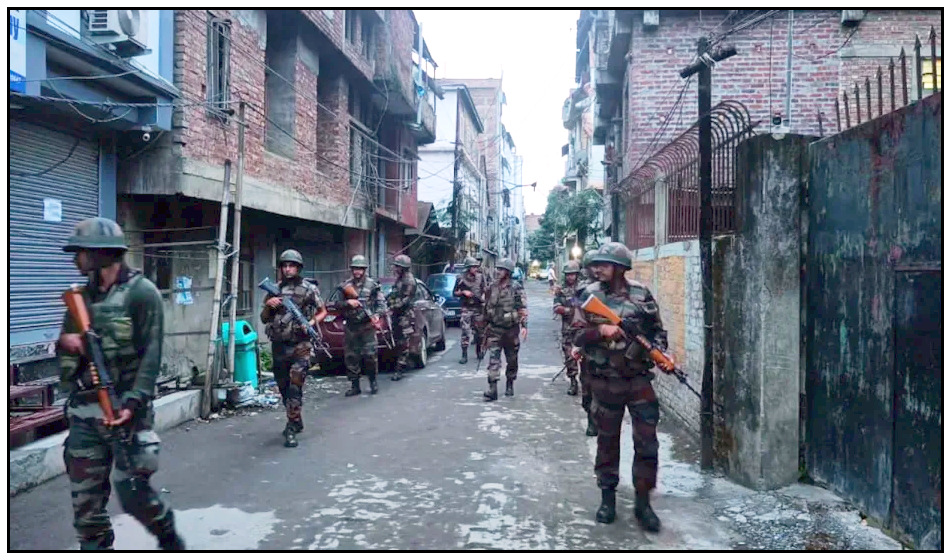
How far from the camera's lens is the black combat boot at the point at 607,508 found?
4797 millimetres

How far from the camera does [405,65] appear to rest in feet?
72.0

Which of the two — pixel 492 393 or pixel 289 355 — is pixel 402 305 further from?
pixel 289 355

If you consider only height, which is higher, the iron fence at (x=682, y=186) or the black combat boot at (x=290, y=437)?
the iron fence at (x=682, y=186)

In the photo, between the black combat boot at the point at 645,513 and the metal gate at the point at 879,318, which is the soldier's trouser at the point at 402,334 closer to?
the black combat boot at the point at 645,513

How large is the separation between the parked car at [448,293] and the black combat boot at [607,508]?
52.8ft

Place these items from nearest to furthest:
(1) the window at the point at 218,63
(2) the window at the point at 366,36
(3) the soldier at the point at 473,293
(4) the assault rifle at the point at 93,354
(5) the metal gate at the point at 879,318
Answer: (4) the assault rifle at the point at 93,354, (5) the metal gate at the point at 879,318, (1) the window at the point at 218,63, (3) the soldier at the point at 473,293, (2) the window at the point at 366,36

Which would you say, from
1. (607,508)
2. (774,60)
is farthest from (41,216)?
(774,60)

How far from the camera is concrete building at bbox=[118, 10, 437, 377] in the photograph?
952 cm

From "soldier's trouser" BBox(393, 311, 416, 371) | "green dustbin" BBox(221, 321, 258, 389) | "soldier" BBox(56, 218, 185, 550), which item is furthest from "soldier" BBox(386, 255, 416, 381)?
"soldier" BBox(56, 218, 185, 550)

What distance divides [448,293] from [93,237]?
17666mm

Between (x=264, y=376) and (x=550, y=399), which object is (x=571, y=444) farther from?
(x=264, y=376)

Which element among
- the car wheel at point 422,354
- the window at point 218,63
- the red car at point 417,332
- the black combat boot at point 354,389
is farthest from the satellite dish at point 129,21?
the car wheel at point 422,354
